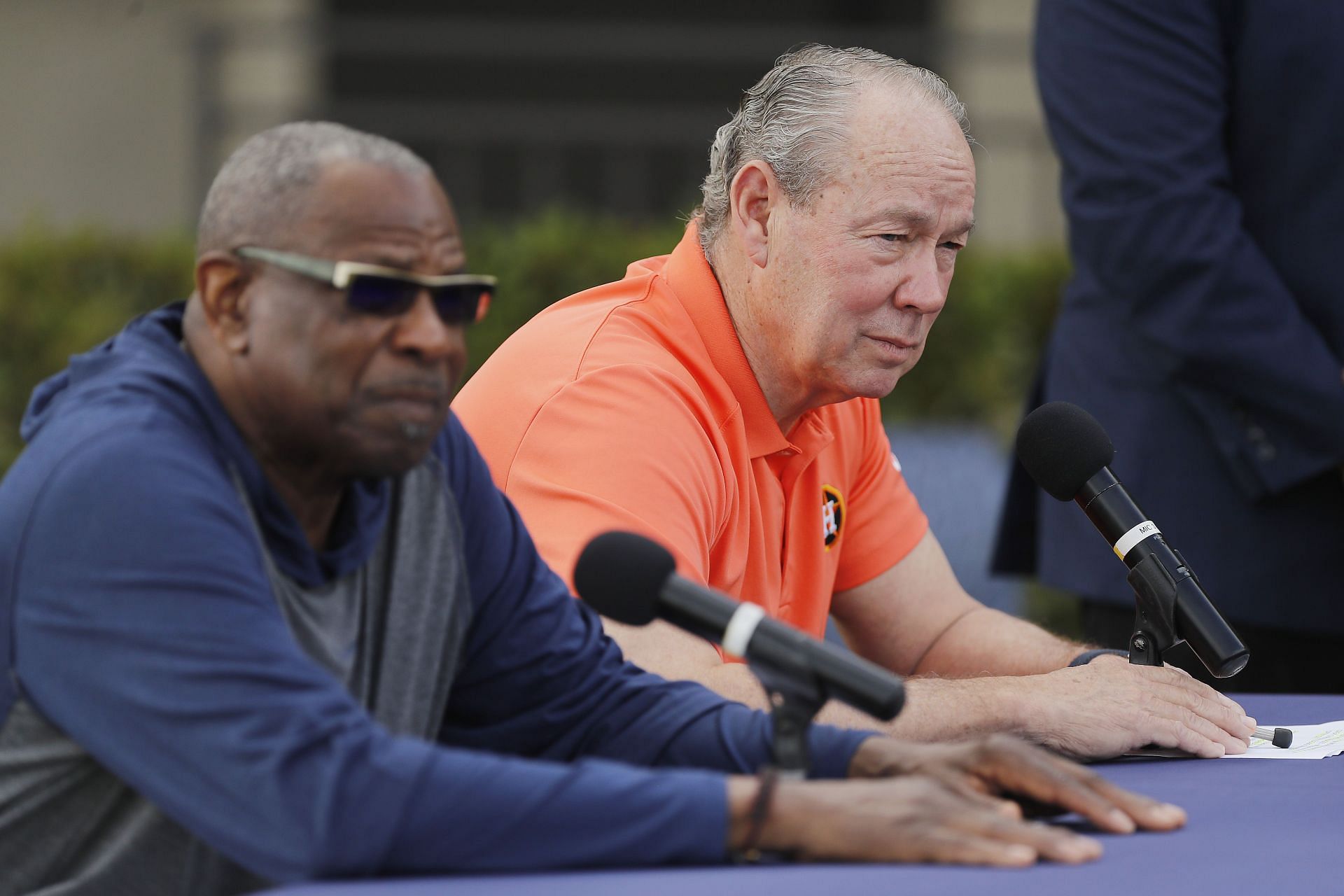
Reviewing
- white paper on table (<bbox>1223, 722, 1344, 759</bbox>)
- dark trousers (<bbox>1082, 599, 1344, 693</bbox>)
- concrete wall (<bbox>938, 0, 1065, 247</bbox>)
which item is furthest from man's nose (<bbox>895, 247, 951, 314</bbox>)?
concrete wall (<bbox>938, 0, 1065, 247</bbox>)

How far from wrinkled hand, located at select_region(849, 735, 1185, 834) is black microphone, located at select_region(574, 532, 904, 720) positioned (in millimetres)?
177

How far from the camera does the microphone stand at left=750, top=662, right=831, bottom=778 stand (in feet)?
5.74

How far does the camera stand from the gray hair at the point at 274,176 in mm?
1725

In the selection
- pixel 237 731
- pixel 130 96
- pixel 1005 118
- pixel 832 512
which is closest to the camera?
pixel 237 731

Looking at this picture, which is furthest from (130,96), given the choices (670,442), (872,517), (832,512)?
(670,442)

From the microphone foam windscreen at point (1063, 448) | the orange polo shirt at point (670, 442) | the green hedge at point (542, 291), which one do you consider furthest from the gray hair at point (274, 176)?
the green hedge at point (542, 291)

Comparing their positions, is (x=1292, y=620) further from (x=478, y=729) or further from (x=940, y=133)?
(x=478, y=729)

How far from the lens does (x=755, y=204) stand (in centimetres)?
294

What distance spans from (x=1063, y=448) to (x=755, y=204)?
2.43ft

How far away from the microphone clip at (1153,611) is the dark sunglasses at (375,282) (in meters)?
1.11

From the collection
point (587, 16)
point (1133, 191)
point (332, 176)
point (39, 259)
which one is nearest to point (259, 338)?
point (332, 176)

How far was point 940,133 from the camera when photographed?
2838mm

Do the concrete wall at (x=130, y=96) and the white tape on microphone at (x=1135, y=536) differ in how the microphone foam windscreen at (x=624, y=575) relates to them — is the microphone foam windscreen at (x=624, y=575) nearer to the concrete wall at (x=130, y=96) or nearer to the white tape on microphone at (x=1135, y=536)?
the white tape on microphone at (x=1135, y=536)

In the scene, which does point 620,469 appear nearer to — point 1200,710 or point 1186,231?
point 1200,710
